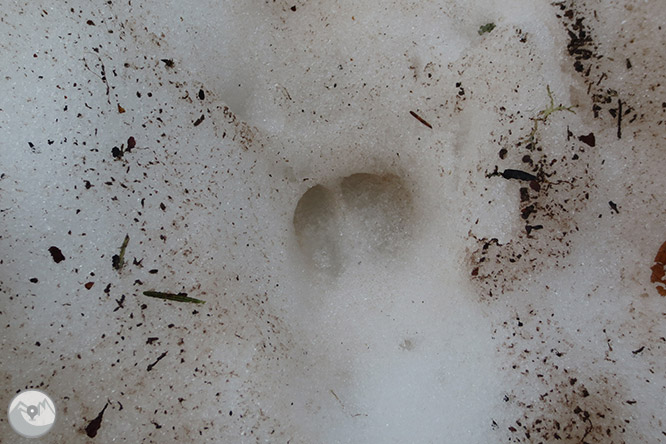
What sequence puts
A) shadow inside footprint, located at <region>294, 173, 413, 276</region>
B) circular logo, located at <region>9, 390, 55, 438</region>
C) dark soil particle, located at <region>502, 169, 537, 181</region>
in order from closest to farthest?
circular logo, located at <region>9, 390, 55, 438</region>
dark soil particle, located at <region>502, 169, 537, 181</region>
shadow inside footprint, located at <region>294, 173, 413, 276</region>

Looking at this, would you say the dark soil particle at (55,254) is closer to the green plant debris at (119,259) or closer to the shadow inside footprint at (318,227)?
the green plant debris at (119,259)

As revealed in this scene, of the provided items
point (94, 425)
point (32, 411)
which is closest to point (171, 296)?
point (94, 425)

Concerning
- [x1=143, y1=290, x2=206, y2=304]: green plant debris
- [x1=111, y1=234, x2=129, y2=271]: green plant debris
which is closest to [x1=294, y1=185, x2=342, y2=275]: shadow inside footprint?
[x1=143, y1=290, x2=206, y2=304]: green plant debris

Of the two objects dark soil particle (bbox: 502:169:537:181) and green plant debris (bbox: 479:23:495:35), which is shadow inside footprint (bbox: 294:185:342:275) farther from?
green plant debris (bbox: 479:23:495:35)

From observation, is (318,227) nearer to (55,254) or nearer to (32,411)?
(55,254)

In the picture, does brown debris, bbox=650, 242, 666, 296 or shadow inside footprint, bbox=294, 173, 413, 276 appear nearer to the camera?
brown debris, bbox=650, 242, 666, 296

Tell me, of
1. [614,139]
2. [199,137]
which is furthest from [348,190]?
[614,139]

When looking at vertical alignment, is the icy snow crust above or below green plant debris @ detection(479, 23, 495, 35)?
below

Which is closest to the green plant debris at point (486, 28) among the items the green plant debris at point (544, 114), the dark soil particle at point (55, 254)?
the green plant debris at point (544, 114)
